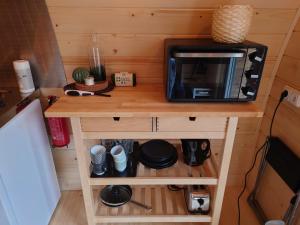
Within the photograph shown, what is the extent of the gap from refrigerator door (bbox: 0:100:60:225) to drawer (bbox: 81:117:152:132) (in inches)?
13.3

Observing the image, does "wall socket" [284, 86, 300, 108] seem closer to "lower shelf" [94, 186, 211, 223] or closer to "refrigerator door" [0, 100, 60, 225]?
"lower shelf" [94, 186, 211, 223]

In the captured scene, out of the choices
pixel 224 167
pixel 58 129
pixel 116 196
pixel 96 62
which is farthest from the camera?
pixel 116 196

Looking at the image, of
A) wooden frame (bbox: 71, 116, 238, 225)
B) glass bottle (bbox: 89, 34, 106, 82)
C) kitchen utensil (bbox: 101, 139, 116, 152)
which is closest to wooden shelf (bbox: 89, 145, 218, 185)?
wooden frame (bbox: 71, 116, 238, 225)

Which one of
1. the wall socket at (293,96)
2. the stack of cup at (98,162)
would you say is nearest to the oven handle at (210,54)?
the wall socket at (293,96)

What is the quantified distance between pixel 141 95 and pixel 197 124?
0.31 metres

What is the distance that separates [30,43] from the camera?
3.87 ft

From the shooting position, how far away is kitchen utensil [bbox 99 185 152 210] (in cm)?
135

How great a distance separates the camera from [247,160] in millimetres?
1568

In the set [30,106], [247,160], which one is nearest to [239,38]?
[247,160]

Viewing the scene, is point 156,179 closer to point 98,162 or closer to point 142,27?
point 98,162

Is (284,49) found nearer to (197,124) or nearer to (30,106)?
(197,124)

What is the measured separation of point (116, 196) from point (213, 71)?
1.01 meters

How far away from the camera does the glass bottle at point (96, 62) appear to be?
1.16 m

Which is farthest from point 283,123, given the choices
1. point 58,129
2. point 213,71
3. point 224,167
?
point 58,129
